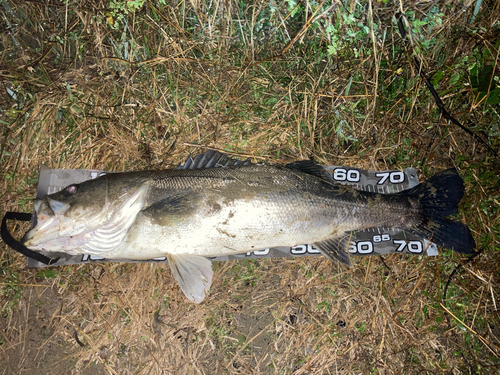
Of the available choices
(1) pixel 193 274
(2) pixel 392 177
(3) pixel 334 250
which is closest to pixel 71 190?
(1) pixel 193 274

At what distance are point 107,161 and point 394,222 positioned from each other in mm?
3620

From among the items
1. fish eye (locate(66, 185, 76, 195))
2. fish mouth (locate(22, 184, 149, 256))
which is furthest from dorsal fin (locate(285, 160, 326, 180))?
fish eye (locate(66, 185, 76, 195))

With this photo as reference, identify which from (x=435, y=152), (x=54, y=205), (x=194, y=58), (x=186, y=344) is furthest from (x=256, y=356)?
(x=194, y=58)

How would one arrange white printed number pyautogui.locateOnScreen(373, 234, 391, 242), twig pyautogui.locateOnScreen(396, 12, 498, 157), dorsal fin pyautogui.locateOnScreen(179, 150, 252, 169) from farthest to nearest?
white printed number pyautogui.locateOnScreen(373, 234, 391, 242)
twig pyautogui.locateOnScreen(396, 12, 498, 157)
dorsal fin pyautogui.locateOnScreen(179, 150, 252, 169)

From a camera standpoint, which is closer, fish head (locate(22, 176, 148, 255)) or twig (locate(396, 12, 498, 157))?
fish head (locate(22, 176, 148, 255))

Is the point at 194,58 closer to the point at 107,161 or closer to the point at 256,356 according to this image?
the point at 107,161

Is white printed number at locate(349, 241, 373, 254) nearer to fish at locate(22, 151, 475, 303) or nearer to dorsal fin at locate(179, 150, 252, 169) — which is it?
fish at locate(22, 151, 475, 303)

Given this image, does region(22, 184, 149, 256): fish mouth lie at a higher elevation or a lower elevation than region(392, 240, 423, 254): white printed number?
higher

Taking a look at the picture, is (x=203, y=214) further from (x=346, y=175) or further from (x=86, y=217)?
(x=346, y=175)

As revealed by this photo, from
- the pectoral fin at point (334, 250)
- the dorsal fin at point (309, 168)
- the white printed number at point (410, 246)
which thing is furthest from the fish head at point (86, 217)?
the white printed number at point (410, 246)

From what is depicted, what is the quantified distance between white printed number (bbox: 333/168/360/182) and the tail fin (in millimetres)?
719

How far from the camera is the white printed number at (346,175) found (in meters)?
3.79

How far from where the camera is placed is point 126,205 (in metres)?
2.97

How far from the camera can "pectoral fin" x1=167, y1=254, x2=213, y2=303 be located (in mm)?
3166
